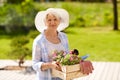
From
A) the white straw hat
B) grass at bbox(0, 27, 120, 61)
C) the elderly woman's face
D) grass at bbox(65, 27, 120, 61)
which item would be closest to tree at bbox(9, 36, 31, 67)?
grass at bbox(0, 27, 120, 61)

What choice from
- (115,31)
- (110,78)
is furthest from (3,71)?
(115,31)

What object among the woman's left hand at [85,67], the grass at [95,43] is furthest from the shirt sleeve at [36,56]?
the grass at [95,43]

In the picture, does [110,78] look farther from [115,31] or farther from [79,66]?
[115,31]

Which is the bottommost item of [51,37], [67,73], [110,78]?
[110,78]

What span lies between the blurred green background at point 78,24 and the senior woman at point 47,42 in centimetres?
705

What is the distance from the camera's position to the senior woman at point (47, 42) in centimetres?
330

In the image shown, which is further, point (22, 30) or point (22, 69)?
point (22, 30)

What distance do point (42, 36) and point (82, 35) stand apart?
1013cm

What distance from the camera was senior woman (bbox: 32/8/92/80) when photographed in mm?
3299

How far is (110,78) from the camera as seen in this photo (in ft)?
23.3

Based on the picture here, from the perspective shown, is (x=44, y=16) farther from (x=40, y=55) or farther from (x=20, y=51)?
(x=20, y=51)

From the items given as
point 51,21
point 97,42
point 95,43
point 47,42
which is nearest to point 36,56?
point 47,42

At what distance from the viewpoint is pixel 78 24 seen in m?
15.0

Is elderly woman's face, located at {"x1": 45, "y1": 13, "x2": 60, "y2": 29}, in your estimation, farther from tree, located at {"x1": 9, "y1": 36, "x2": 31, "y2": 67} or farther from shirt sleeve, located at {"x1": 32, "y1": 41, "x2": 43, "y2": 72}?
tree, located at {"x1": 9, "y1": 36, "x2": 31, "y2": 67}
